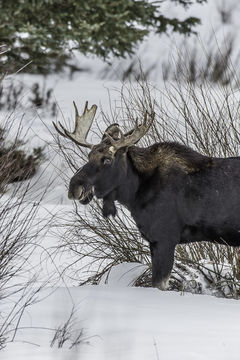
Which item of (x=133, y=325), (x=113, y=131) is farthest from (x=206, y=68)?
(x=133, y=325)

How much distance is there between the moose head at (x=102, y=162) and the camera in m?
5.13

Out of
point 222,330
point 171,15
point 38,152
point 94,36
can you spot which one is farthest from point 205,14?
point 222,330

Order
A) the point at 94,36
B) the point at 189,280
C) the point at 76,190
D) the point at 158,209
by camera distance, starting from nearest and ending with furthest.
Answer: the point at 76,190 < the point at 158,209 < the point at 189,280 < the point at 94,36

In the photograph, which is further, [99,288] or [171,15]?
[171,15]

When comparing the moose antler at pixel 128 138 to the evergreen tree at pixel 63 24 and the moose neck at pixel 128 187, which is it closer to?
the moose neck at pixel 128 187

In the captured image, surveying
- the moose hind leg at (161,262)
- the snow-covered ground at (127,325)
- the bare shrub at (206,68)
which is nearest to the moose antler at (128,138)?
the snow-covered ground at (127,325)

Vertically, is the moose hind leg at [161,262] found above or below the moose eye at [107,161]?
below

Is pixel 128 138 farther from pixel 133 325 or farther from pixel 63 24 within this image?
pixel 63 24

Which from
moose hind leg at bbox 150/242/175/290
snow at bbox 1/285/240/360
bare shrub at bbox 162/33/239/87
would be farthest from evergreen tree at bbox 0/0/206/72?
snow at bbox 1/285/240/360

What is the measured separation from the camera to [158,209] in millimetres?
5383

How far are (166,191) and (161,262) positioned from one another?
457mm

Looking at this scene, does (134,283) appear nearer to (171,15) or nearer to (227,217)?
(227,217)

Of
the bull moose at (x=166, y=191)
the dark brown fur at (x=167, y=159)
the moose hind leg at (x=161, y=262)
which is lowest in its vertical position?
the moose hind leg at (x=161, y=262)

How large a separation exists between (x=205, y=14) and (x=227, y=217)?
53.3ft
